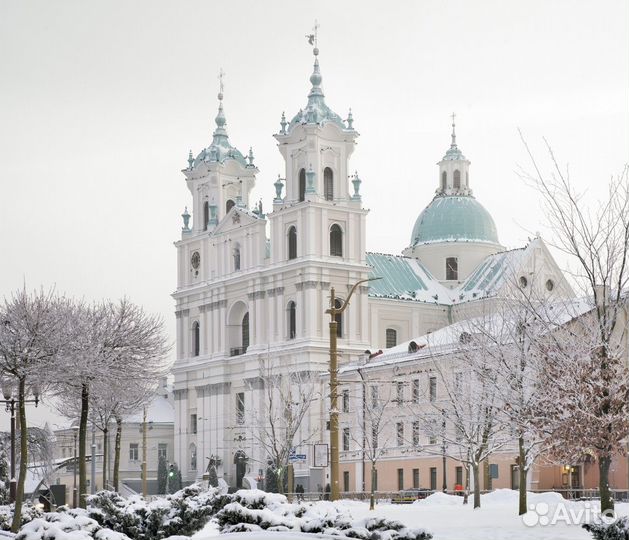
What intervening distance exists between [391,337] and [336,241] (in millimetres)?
10914

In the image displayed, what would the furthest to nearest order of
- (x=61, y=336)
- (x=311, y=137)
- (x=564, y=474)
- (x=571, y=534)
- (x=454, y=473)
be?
(x=311, y=137)
(x=454, y=473)
(x=564, y=474)
(x=61, y=336)
(x=571, y=534)

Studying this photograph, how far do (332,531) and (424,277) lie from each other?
99.2 metres

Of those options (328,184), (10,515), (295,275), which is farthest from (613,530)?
(328,184)

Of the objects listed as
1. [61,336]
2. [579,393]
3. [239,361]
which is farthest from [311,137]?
[579,393]

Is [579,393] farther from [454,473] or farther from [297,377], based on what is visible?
[297,377]

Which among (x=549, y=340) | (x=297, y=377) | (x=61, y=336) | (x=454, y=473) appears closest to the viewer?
(x=549, y=340)

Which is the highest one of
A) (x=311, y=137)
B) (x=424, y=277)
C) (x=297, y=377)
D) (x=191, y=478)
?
(x=311, y=137)

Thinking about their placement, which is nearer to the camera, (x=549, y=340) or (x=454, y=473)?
(x=549, y=340)

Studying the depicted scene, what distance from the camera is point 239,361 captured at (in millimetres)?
110625

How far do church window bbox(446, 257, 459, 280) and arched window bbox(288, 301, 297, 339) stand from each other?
2074cm

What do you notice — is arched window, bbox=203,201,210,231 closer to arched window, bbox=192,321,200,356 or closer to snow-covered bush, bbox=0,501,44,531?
arched window, bbox=192,321,200,356

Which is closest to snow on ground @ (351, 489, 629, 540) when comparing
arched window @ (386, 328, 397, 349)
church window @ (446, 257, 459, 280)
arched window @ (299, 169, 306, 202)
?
arched window @ (299, 169, 306, 202)

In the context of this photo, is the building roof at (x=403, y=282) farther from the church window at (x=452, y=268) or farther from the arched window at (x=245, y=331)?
the arched window at (x=245, y=331)

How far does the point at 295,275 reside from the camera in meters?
107
